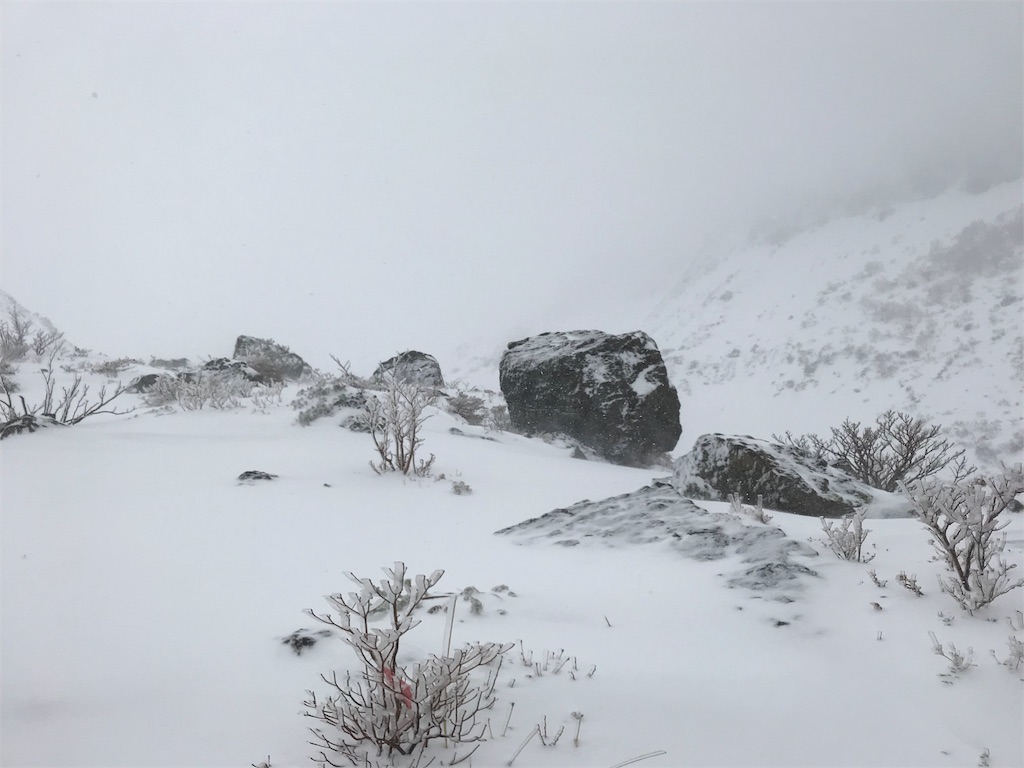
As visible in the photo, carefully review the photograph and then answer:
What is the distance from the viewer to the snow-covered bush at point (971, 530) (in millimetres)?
2146

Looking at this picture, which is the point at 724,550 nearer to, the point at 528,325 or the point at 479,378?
the point at 479,378

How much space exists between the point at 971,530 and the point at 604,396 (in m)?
7.86

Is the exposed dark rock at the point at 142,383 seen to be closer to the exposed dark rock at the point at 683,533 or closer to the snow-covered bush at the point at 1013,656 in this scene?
the exposed dark rock at the point at 683,533

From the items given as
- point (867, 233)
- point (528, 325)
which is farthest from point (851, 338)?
point (528, 325)

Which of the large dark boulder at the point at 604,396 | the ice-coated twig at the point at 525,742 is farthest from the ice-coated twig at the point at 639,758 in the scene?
the large dark boulder at the point at 604,396

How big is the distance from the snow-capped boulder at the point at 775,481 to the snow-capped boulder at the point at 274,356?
44.0 ft

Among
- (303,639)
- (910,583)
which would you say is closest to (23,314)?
(303,639)

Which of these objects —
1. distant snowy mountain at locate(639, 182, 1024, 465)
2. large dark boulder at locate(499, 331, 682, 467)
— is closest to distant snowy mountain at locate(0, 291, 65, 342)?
large dark boulder at locate(499, 331, 682, 467)

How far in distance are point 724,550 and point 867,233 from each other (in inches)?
1720

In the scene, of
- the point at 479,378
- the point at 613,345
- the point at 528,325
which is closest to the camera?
the point at 613,345

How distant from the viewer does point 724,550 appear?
120 inches

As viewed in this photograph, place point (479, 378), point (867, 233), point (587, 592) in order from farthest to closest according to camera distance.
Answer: point (479, 378)
point (867, 233)
point (587, 592)

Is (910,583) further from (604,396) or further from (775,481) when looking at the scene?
(604,396)

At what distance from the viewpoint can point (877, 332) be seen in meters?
25.9
